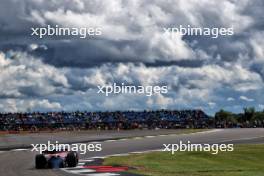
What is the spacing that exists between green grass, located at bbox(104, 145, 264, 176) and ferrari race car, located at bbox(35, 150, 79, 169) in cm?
207

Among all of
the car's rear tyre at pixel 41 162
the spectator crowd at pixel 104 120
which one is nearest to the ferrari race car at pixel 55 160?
the car's rear tyre at pixel 41 162

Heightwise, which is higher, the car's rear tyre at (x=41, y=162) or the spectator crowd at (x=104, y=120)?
the spectator crowd at (x=104, y=120)

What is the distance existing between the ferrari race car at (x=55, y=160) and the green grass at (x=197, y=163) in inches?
81.5

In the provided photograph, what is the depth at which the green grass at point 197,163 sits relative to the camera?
18.0 metres

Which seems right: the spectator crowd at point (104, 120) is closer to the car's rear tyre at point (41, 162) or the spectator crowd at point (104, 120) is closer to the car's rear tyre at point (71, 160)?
the car's rear tyre at point (71, 160)

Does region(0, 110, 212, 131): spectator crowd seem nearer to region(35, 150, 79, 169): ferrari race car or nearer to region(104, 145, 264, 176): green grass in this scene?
region(104, 145, 264, 176): green grass

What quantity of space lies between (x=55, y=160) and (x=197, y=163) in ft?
19.1

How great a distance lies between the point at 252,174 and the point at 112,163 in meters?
5.34

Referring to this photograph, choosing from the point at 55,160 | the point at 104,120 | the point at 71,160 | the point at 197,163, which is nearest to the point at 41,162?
the point at 55,160

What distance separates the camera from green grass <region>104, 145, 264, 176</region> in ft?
A: 59.0

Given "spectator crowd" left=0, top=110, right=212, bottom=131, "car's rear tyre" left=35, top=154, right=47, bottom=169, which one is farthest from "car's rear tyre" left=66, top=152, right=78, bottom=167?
"spectator crowd" left=0, top=110, right=212, bottom=131

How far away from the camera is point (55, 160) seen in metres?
19.0

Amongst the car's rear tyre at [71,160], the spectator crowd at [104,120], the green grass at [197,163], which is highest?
the spectator crowd at [104,120]

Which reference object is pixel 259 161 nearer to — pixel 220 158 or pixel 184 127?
pixel 220 158
